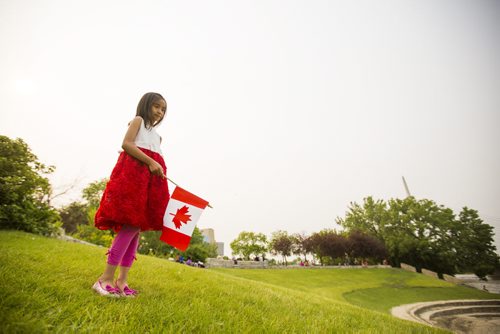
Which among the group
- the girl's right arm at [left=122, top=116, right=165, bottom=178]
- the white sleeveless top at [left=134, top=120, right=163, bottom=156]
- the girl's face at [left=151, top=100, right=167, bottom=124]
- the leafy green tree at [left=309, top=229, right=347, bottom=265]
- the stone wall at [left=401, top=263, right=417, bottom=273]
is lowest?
the girl's right arm at [left=122, top=116, right=165, bottom=178]

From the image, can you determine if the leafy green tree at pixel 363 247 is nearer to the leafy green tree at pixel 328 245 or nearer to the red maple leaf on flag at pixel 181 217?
the leafy green tree at pixel 328 245

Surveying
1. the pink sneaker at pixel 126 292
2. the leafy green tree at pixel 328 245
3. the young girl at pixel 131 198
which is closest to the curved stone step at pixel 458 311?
the pink sneaker at pixel 126 292

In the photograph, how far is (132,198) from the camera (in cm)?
228

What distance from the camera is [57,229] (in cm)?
1057

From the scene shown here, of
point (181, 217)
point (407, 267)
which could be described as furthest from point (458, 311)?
point (407, 267)

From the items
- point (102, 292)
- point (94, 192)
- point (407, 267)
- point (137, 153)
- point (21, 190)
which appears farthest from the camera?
point (407, 267)

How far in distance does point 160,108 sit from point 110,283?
6.50 ft

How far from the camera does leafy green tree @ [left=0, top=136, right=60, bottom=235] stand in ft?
29.9

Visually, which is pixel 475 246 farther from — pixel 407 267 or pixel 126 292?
pixel 126 292

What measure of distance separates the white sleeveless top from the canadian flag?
A: 1.82 ft

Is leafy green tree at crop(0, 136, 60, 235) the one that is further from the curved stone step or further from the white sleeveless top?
the curved stone step

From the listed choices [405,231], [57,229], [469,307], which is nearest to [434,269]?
[405,231]

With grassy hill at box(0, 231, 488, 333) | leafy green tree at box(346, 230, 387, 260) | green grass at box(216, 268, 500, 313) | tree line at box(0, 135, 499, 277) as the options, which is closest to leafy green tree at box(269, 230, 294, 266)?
tree line at box(0, 135, 499, 277)

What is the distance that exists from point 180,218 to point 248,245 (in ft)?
153
